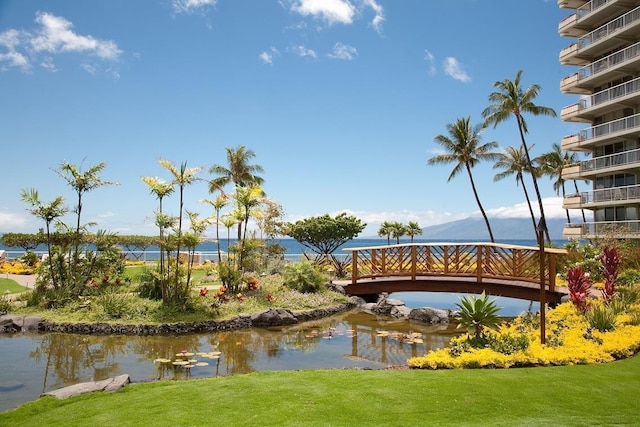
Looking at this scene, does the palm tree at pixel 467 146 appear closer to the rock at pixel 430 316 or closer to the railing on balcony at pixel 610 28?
the railing on balcony at pixel 610 28

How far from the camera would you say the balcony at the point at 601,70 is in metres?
29.5

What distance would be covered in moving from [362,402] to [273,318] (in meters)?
9.41

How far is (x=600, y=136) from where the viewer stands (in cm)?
3212

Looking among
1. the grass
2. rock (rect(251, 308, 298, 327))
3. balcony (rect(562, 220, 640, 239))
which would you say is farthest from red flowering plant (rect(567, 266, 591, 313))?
balcony (rect(562, 220, 640, 239))

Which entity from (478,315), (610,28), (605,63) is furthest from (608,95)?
(478,315)

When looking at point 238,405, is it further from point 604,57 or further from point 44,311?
point 604,57

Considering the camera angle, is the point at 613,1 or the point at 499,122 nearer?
the point at 613,1

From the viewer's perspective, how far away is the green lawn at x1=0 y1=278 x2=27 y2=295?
59.2 ft

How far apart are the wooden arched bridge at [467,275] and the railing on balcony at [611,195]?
14.4m

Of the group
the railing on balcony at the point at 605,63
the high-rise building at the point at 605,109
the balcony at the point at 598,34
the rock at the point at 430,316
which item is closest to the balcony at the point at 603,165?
the high-rise building at the point at 605,109

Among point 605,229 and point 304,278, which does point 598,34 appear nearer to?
point 605,229

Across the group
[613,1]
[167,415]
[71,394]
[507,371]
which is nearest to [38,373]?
[71,394]

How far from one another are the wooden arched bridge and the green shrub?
1.61m

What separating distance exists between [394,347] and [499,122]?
94.8ft
